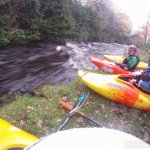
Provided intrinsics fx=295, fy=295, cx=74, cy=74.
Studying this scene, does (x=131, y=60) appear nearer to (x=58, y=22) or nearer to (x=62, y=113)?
(x=62, y=113)

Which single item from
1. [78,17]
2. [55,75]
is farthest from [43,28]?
[55,75]

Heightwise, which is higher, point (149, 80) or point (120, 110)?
point (149, 80)

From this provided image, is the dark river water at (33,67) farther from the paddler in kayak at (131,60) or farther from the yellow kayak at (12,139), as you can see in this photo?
the yellow kayak at (12,139)

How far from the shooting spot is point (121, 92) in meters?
7.02

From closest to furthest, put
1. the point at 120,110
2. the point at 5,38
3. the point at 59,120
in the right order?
1. the point at 59,120
2. the point at 120,110
3. the point at 5,38

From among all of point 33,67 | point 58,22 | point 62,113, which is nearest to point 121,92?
point 62,113

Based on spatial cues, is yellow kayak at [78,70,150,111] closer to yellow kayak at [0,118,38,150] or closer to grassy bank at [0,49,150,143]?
grassy bank at [0,49,150,143]

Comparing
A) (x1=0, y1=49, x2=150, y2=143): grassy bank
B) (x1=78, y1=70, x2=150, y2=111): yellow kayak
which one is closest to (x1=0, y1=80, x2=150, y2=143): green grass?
(x1=0, y1=49, x2=150, y2=143): grassy bank

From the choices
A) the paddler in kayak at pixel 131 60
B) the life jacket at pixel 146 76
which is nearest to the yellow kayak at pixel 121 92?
the life jacket at pixel 146 76

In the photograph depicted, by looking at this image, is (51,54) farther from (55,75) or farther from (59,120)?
(59,120)

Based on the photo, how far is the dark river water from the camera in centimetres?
966

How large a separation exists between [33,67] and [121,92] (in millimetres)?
6152

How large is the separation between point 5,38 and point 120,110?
1098cm

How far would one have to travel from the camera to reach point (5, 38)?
53.7ft
